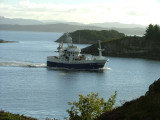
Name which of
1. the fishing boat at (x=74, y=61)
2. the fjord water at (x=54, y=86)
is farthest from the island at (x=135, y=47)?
the fishing boat at (x=74, y=61)

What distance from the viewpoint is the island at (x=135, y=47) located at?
6280 inches

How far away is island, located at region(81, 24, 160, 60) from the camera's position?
523ft

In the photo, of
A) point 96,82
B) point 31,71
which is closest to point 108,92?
point 96,82

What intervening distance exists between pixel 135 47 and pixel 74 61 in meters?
63.9

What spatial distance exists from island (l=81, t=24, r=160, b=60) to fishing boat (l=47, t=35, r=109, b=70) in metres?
54.1

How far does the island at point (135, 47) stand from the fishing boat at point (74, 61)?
54134 millimetres

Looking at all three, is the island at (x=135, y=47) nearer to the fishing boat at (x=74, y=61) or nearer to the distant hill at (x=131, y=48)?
the distant hill at (x=131, y=48)

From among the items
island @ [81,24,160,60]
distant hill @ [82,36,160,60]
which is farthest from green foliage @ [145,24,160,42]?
distant hill @ [82,36,160,60]

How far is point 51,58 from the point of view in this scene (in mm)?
108312

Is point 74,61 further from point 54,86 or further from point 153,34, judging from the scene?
point 153,34

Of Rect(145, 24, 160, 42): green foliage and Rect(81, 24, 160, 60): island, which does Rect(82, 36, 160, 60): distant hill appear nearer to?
Rect(81, 24, 160, 60): island

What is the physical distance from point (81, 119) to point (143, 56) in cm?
13495

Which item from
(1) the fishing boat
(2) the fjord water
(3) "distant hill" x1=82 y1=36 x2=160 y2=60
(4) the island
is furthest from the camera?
(4) the island

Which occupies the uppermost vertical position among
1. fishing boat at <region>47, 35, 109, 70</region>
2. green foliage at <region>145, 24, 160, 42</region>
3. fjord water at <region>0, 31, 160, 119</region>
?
green foliage at <region>145, 24, 160, 42</region>
